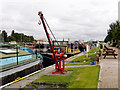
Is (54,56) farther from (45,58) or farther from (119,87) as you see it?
(45,58)

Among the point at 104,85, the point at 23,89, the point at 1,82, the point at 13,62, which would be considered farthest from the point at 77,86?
the point at 13,62

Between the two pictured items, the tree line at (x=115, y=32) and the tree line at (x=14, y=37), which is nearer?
the tree line at (x=115, y=32)

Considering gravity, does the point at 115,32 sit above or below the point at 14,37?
below

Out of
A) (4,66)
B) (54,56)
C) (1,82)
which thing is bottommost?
(1,82)

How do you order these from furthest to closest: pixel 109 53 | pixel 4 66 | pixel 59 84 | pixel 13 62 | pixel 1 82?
pixel 109 53
pixel 13 62
pixel 4 66
pixel 1 82
pixel 59 84

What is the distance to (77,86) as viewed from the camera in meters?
5.98

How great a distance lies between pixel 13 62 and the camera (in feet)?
36.0

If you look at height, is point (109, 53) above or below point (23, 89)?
above

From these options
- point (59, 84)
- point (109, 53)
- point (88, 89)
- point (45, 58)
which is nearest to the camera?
point (88, 89)

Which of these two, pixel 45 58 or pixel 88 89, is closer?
pixel 88 89

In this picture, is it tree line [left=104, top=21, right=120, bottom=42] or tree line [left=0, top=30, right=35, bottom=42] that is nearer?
tree line [left=104, top=21, right=120, bottom=42]

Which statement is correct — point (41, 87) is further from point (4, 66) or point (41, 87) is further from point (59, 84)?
point (4, 66)

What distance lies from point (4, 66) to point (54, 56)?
3403mm

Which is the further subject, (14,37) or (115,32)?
(14,37)
